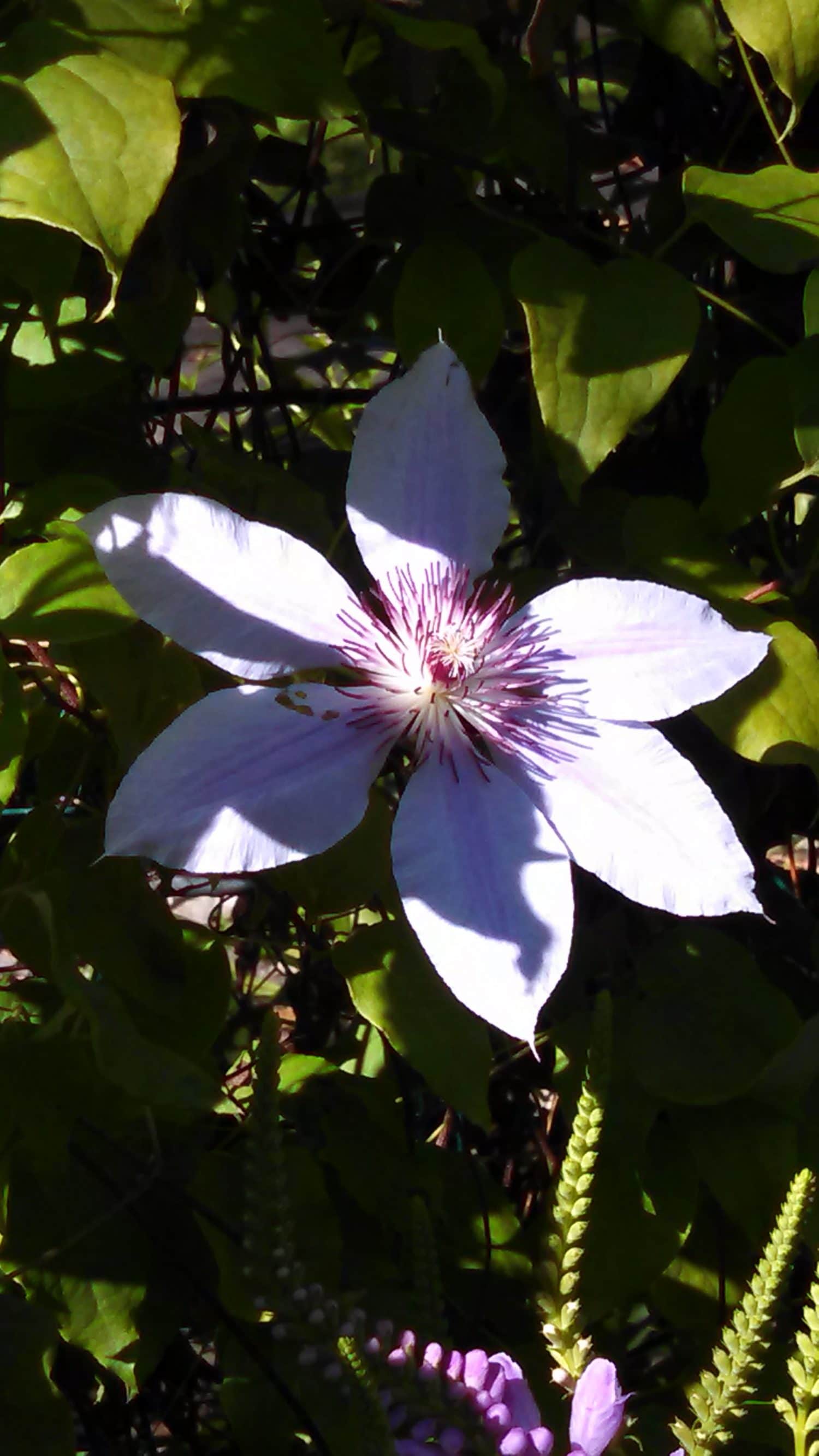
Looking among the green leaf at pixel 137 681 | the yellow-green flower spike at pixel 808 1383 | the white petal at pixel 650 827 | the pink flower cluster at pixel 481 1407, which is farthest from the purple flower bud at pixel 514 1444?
the green leaf at pixel 137 681

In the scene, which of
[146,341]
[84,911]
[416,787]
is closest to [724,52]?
[146,341]

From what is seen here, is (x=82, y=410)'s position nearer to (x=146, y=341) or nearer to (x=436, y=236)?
(x=146, y=341)

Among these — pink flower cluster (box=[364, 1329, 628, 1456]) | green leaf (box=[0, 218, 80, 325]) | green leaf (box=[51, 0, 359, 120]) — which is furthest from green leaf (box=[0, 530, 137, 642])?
pink flower cluster (box=[364, 1329, 628, 1456])

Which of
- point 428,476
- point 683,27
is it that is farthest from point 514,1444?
point 683,27

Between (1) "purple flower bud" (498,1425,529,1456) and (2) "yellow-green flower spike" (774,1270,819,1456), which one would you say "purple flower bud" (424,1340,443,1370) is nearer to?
(1) "purple flower bud" (498,1425,529,1456)

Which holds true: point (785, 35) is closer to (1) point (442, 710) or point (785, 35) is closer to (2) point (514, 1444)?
(1) point (442, 710)

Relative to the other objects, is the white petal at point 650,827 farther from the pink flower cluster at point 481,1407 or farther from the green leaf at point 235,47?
the green leaf at point 235,47
